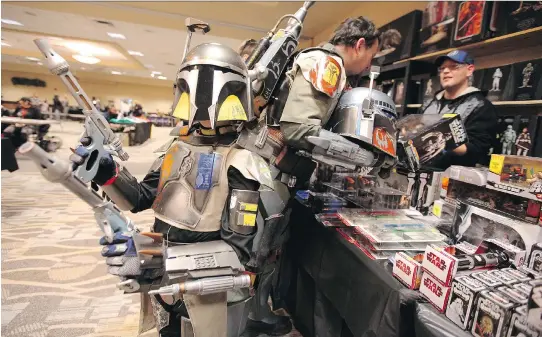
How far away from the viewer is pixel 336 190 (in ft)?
5.89

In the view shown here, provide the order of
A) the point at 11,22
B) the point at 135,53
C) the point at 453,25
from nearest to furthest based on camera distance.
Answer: the point at 453,25, the point at 11,22, the point at 135,53

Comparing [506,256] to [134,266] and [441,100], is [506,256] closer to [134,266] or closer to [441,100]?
[134,266]

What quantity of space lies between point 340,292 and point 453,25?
8.12 ft

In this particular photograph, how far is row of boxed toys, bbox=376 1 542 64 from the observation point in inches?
82.5

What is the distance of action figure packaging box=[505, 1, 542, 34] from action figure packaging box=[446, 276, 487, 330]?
82.5 inches

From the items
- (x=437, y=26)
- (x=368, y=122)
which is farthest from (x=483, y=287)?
(x=437, y=26)

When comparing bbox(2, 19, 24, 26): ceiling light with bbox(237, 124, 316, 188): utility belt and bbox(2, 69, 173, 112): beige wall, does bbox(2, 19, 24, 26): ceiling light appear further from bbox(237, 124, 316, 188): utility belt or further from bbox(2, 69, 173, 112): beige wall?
bbox(2, 69, 173, 112): beige wall

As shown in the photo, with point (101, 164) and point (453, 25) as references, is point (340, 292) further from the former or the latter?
point (453, 25)

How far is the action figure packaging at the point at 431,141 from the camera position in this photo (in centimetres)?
142

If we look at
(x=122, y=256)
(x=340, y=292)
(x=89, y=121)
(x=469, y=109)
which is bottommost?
(x=340, y=292)

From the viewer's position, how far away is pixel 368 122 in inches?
50.9

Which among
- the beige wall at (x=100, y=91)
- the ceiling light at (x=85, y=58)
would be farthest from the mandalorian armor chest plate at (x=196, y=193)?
the beige wall at (x=100, y=91)

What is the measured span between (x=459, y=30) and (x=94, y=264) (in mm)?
3506

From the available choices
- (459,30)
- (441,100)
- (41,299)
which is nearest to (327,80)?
(441,100)
